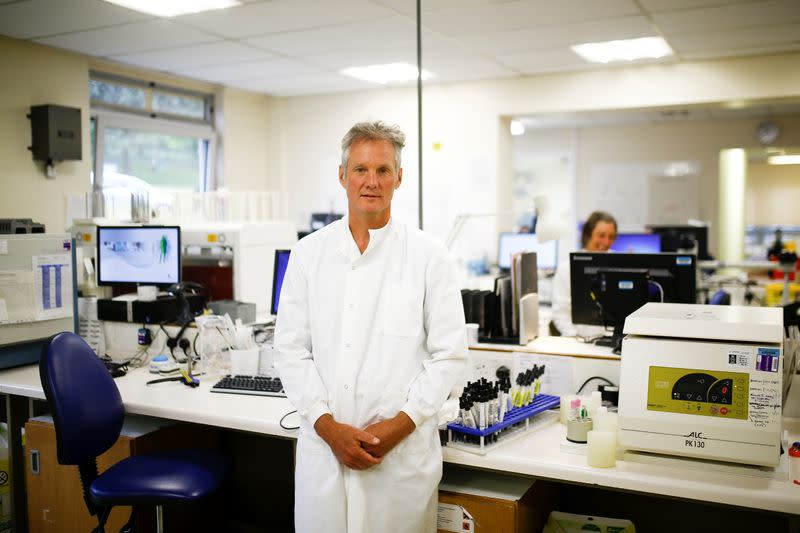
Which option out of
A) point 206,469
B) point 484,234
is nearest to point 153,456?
point 206,469

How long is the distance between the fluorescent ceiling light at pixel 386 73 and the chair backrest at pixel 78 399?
386cm

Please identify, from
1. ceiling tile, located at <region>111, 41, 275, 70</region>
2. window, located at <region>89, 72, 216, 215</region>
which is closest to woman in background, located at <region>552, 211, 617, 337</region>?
ceiling tile, located at <region>111, 41, 275, 70</region>

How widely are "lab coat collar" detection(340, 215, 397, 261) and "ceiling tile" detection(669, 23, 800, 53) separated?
11.6 feet

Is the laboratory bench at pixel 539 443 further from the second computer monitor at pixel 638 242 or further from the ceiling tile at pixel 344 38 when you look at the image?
the second computer monitor at pixel 638 242

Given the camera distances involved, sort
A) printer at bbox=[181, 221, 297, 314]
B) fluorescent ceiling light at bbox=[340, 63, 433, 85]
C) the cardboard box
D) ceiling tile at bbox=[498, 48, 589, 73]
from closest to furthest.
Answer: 1. the cardboard box
2. printer at bbox=[181, 221, 297, 314]
3. ceiling tile at bbox=[498, 48, 589, 73]
4. fluorescent ceiling light at bbox=[340, 63, 433, 85]

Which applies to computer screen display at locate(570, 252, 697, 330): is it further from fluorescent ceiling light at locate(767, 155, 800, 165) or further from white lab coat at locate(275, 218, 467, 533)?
fluorescent ceiling light at locate(767, 155, 800, 165)

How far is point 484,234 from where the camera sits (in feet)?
21.2

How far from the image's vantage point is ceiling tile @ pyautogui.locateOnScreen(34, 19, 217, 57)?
4.38 m

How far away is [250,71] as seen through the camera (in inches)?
226

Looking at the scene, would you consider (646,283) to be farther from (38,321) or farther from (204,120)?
(204,120)

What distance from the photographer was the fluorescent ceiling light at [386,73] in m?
5.69

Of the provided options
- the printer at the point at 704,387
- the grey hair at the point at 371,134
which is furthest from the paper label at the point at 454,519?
the grey hair at the point at 371,134

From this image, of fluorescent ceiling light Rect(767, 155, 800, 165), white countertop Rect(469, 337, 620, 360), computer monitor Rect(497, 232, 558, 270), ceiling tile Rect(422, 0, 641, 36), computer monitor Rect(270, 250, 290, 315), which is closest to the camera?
white countertop Rect(469, 337, 620, 360)

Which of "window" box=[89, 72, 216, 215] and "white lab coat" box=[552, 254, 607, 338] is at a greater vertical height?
"window" box=[89, 72, 216, 215]
